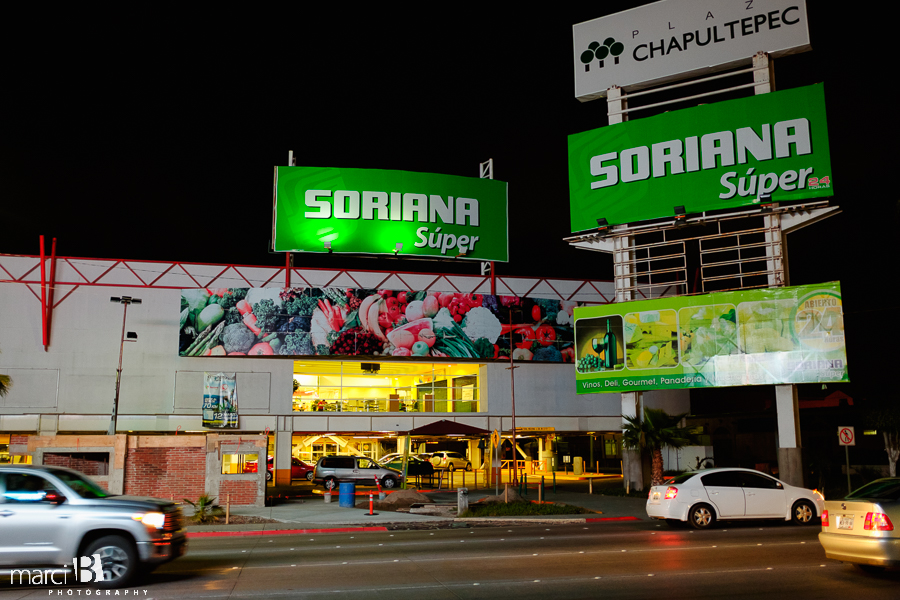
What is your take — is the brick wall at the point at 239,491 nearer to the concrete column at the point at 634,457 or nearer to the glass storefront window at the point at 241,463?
the glass storefront window at the point at 241,463

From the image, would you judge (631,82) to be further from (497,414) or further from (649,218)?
(497,414)

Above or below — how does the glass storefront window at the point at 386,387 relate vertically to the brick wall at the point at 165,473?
above

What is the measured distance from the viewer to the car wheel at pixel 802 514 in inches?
728

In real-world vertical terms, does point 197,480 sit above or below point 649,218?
below

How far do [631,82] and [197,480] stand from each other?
22.8 m

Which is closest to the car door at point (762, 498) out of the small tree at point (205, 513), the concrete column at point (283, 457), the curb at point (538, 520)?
the curb at point (538, 520)

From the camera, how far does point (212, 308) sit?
123ft

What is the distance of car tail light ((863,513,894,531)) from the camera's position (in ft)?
34.0

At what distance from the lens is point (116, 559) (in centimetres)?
1041

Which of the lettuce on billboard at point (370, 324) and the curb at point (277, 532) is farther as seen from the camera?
the lettuce on billboard at point (370, 324)

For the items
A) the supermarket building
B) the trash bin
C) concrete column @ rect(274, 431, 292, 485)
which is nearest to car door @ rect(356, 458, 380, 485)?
the supermarket building

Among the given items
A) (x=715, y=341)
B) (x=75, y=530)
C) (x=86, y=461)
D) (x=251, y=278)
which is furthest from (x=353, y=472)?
(x=75, y=530)

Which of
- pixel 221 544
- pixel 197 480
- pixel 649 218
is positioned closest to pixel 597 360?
pixel 649 218

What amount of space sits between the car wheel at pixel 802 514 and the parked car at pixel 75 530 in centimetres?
1458
